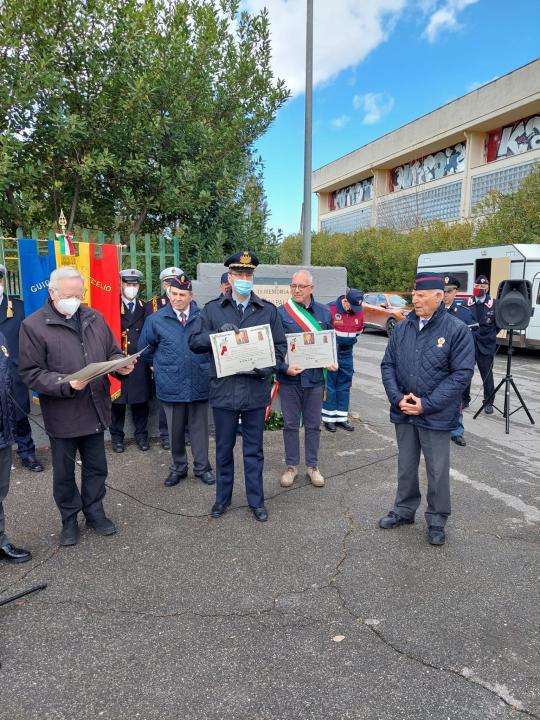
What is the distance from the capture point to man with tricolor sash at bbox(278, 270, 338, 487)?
5133 millimetres

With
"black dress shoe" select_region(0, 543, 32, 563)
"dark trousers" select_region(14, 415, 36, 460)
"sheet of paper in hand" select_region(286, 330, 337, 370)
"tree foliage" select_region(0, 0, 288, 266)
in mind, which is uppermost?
"tree foliage" select_region(0, 0, 288, 266)

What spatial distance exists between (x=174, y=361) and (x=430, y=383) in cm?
251

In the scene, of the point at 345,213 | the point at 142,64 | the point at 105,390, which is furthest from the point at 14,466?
the point at 345,213

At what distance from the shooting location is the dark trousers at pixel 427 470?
398cm

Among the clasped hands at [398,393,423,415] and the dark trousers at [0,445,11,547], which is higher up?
the clasped hands at [398,393,423,415]

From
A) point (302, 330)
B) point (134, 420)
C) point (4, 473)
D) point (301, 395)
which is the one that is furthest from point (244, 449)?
point (134, 420)

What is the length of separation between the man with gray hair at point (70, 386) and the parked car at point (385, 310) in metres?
17.0

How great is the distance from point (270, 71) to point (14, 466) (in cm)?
686

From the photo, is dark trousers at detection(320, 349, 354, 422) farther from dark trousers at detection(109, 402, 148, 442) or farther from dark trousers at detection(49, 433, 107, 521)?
dark trousers at detection(49, 433, 107, 521)

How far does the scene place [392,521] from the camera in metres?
4.23

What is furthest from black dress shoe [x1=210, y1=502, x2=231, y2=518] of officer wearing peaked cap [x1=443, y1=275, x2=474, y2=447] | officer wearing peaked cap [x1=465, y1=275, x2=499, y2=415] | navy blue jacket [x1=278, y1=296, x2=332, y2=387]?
officer wearing peaked cap [x1=465, y1=275, x2=499, y2=415]

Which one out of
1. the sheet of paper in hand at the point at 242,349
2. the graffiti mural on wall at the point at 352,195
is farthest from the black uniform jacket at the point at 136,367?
the graffiti mural on wall at the point at 352,195

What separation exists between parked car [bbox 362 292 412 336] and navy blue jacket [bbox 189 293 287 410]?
1616cm

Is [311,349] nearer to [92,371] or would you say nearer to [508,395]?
[92,371]
